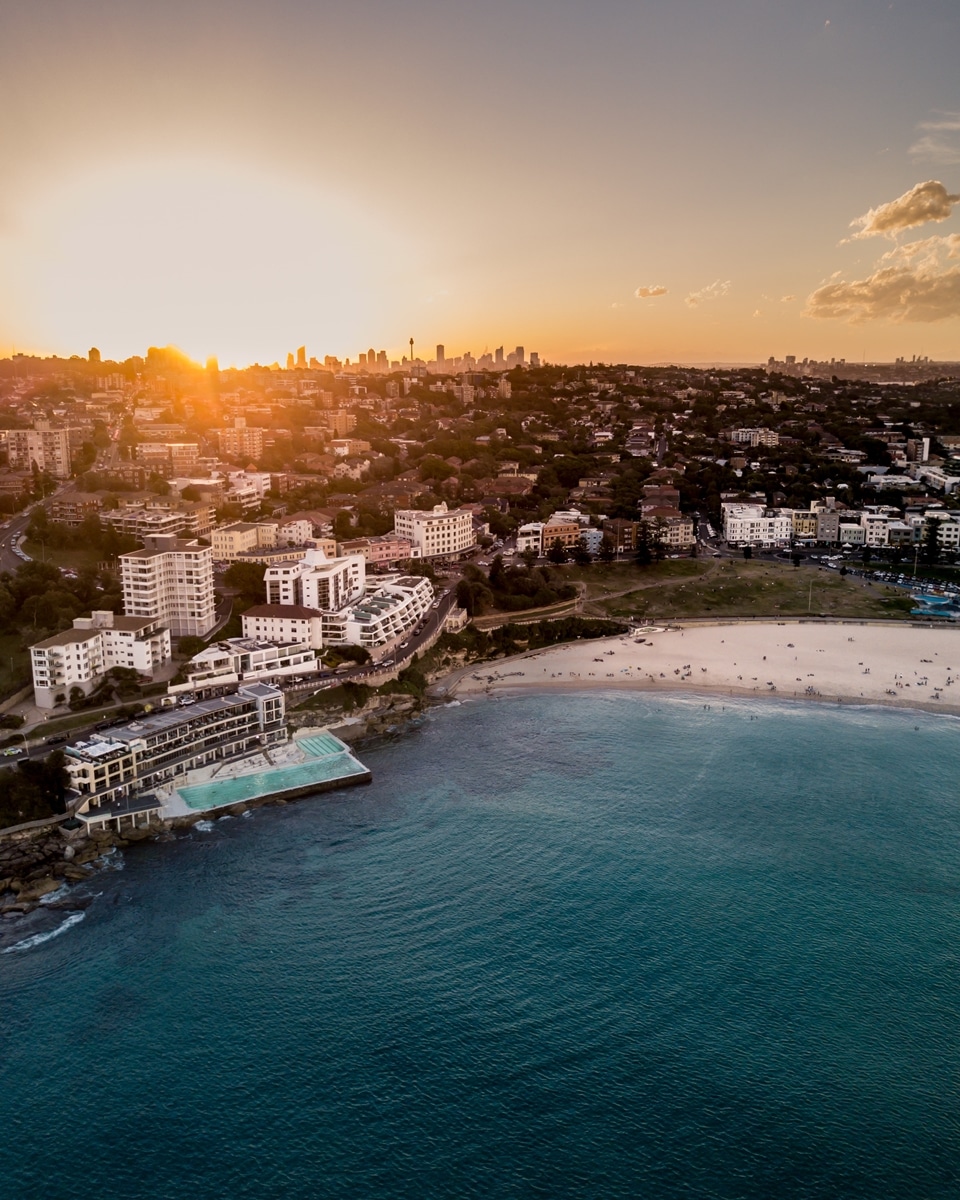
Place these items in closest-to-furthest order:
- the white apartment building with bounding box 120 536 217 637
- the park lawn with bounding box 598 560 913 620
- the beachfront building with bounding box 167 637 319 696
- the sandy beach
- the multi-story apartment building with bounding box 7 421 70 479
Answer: the beachfront building with bounding box 167 637 319 696 → the white apartment building with bounding box 120 536 217 637 → the sandy beach → the park lawn with bounding box 598 560 913 620 → the multi-story apartment building with bounding box 7 421 70 479

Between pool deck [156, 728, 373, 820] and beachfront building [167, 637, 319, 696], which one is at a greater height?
beachfront building [167, 637, 319, 696]

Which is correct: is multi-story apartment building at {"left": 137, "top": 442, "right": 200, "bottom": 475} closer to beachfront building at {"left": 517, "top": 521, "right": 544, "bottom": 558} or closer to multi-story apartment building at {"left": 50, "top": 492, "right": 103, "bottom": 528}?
multi-story apartment building at {"left": 50, "top": 492, "right": 103, "bottom": 528}

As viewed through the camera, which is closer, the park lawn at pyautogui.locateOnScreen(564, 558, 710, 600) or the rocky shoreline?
the rocky shoreline

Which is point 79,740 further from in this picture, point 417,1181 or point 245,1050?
point 417,1181

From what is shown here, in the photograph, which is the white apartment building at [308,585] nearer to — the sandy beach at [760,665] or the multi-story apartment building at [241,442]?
the sandy beach at [760,665]

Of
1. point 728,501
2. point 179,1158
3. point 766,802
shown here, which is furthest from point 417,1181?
point 728,501

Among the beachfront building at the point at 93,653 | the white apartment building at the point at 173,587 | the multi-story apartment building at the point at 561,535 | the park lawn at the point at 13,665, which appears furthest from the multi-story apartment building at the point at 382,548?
the park lawn at the point at 13,665

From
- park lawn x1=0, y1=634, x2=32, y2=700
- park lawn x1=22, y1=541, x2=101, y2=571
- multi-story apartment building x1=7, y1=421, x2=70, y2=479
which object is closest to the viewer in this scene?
park lawn x1=0, y1=634, x2=32, y2=700

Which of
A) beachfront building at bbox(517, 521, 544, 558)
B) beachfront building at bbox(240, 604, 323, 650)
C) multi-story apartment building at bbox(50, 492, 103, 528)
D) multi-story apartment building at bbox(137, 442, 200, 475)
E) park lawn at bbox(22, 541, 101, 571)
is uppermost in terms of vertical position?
multi-story apartment building at bbox(137, 442, 200, 475)

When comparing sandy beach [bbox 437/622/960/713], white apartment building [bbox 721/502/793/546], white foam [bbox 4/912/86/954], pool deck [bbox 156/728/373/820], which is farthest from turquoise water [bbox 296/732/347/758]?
white apartment building [bbox 721/502/793/546]
